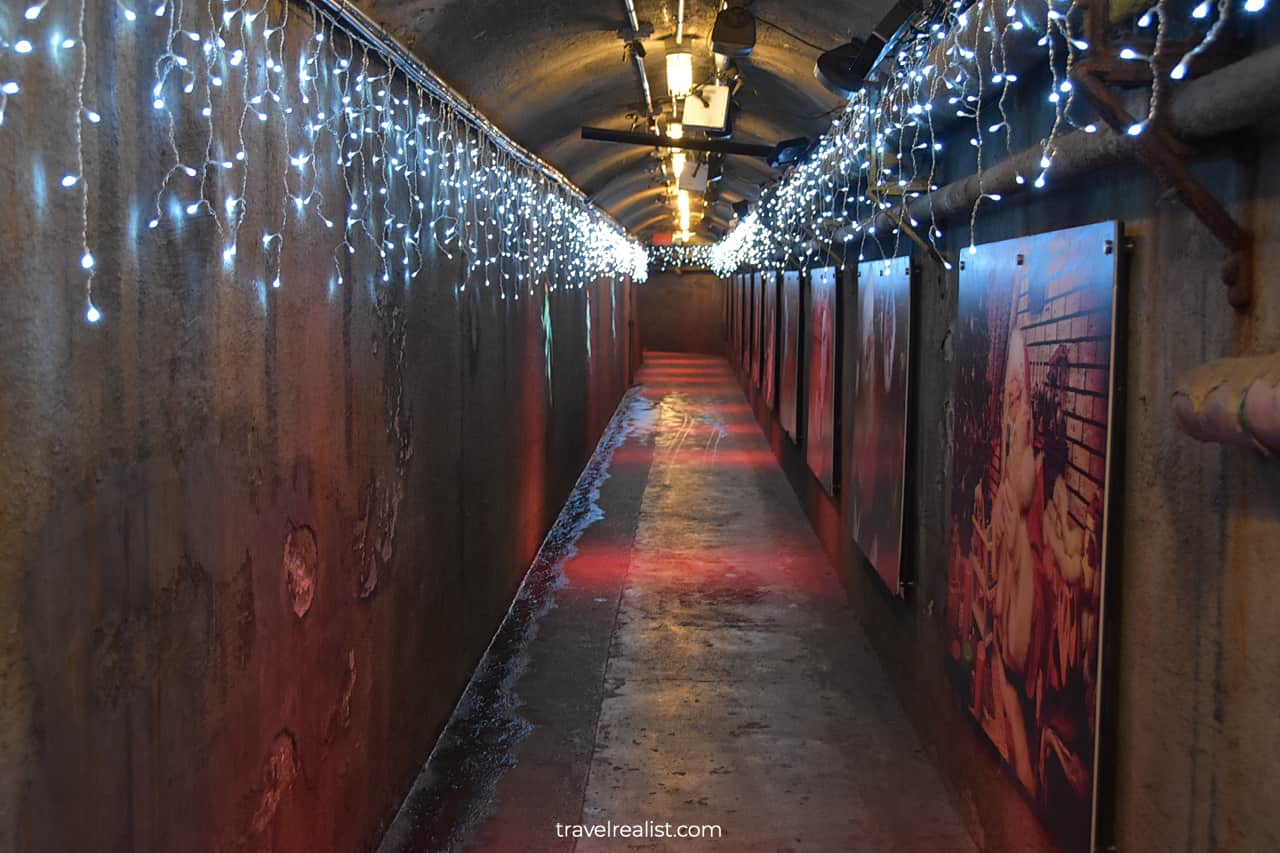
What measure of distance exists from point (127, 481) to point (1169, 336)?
254 cm

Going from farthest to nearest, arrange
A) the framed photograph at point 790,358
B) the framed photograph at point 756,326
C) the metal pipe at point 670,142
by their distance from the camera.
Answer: the framed photograph at point 756,326
the framed photograph at point 790,358
the metal pipe at point 670,142

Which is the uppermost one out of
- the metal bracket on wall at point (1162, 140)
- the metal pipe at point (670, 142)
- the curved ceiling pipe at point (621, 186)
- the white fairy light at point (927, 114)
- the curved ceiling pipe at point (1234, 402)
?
the curved ceiling pipe at point (621, 186)

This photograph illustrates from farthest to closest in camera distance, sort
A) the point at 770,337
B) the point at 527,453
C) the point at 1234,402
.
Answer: the point at 770,337 → the point at 527,453 → the point at 1234,402

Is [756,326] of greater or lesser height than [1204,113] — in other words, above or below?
below

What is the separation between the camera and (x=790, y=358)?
12320 mm

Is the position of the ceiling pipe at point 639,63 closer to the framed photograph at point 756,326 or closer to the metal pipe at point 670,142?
the metal pipe at point 670,142

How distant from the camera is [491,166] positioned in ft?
25.0

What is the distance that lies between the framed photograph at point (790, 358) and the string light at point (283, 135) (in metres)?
5.09

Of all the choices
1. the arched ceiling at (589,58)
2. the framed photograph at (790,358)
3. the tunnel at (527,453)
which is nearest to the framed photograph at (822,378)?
the tunnel at (527,453)

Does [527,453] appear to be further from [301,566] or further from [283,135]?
[283,135]

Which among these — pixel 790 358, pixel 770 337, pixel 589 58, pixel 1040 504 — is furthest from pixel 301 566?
pixel 770 337

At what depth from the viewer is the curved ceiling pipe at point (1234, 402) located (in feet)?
6.87

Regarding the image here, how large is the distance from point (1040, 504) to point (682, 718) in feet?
9.95

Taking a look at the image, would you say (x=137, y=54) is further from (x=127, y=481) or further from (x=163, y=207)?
(x=127, y=481)
